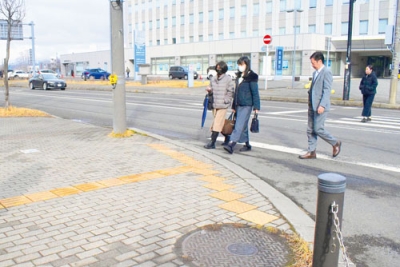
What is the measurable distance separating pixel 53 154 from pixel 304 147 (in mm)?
5161

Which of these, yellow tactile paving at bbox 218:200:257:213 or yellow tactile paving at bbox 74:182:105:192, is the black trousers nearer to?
yellow tactile paving at bbox 218:200:257:213

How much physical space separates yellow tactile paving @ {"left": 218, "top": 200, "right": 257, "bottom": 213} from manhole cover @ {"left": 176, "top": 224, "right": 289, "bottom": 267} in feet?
1.64

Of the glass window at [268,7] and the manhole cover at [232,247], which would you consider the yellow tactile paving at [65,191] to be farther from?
the glass window at [268,7]

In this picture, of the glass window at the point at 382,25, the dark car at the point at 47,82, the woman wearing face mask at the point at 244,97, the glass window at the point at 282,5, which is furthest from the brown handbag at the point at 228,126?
the glass window at the point at 282,5

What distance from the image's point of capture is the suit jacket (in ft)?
23.8

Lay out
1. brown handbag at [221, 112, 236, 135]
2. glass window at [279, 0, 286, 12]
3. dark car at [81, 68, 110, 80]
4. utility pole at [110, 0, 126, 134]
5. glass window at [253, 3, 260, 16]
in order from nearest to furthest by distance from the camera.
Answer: brown handbag at [221, 112, 236, 135] < utility pole at [110, 0, 126, 134] < glass window at [279, 0, 286, 12] < dark car at [81, 68, 110, 80] < glass window at [253, 3, 260, 16]

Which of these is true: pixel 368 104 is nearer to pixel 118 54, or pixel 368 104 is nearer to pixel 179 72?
pixel 118 54

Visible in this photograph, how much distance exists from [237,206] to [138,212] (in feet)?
3.84

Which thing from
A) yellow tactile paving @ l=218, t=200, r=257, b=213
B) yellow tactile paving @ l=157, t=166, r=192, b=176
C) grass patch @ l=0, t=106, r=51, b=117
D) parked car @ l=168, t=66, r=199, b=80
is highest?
parked car @ l=168, t=66, r=199, b=80

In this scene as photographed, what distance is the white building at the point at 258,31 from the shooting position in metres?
49.8

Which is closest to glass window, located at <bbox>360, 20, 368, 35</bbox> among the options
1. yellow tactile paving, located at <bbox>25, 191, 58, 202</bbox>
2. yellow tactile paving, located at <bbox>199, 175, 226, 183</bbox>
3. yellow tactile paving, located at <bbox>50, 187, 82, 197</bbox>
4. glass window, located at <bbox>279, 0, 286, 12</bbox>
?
glass window, located at <bbox>279, 0, 286, 12</bbox>

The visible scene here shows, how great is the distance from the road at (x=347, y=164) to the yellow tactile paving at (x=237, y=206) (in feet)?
2.33

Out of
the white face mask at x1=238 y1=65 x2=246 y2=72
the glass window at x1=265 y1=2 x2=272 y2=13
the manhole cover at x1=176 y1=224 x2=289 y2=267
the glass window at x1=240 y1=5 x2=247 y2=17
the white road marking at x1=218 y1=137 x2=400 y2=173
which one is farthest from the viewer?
the glass window at x1=240 y1=5 x2=247 y2=17

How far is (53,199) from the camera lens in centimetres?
509
